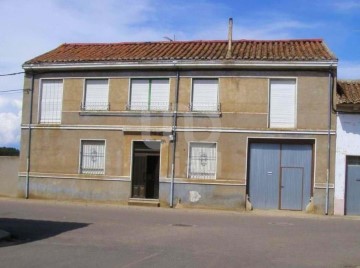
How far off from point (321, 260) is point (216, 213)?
39.7 feet

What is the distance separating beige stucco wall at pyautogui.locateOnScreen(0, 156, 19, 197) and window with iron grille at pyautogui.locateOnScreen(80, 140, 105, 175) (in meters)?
3.71

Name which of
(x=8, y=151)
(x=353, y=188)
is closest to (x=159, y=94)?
(x=353, y=188)

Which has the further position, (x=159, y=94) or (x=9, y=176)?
(x=9, y=176)

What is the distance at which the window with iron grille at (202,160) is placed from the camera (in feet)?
81.5

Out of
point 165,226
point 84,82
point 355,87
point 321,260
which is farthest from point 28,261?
point 355,87

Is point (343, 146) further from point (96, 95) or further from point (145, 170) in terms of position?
point (96, 95)

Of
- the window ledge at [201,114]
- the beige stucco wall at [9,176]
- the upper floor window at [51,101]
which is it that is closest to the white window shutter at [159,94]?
the window ledge at [201,114]

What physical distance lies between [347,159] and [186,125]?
714 cm

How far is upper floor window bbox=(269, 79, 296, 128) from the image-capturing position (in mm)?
24203

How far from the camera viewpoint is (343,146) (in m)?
23.5

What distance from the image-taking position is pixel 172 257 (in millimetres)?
10523

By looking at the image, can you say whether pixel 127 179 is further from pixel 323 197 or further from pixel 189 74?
pixel 323 197

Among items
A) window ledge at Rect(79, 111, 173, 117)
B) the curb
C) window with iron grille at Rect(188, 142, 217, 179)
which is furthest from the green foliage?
the curb

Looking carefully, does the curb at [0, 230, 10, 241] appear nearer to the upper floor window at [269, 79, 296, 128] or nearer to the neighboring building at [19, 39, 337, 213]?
the neighboring building at [19, 39, 337, 213]
